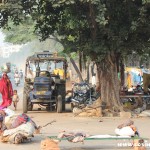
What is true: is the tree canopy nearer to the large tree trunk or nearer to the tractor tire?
the large tree trunk

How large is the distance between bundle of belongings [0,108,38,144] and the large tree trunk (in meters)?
7.68

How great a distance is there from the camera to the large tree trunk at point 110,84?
1802 centimetres

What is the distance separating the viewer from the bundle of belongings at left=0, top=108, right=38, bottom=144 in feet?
34.0

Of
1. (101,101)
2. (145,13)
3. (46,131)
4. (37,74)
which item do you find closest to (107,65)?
(101,101)

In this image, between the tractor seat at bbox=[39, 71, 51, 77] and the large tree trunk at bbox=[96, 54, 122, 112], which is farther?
the tractor seat at bbox=[39, 71, 51, 77]

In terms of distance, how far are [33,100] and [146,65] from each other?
22699 millimetres

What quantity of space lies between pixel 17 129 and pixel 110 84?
828 centimetres

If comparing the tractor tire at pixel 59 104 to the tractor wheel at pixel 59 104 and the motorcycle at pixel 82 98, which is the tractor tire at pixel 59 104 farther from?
the motorcycle at pixel 82 98

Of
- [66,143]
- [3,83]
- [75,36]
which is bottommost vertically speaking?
[66,143]

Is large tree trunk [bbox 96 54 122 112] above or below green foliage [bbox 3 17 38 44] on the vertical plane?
below

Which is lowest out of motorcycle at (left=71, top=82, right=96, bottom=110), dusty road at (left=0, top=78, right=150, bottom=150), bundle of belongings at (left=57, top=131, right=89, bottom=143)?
dusty road at (left=0, top=78, right=150, bottom=150)

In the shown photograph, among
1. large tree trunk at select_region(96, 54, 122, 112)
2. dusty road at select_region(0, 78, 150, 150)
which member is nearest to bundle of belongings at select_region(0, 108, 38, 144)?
dusty road at select_region(0, 78, 150, 150)

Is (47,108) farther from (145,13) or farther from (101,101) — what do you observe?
(145,13)

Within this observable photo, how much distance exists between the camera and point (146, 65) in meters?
40.9
